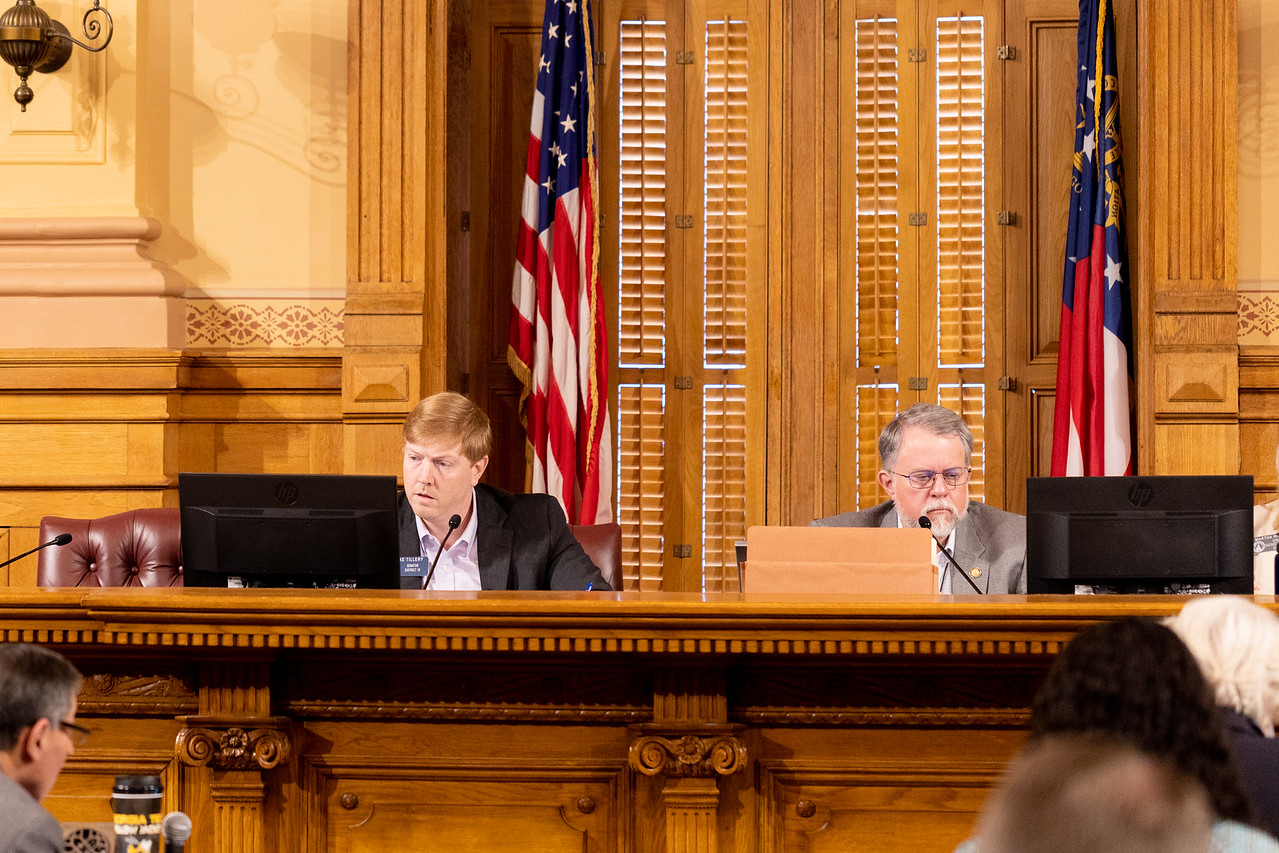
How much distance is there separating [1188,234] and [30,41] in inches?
171

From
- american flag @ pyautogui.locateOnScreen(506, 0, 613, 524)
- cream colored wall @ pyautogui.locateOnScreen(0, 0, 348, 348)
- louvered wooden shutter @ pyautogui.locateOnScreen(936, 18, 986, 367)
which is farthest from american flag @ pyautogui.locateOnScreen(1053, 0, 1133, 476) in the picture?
cream colored wall @ pyautogui.locateOnScreen(0, 0, 348, 348)

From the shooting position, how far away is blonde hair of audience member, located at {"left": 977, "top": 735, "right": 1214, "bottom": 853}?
39.8 inches

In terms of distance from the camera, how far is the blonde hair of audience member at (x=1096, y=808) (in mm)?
1010

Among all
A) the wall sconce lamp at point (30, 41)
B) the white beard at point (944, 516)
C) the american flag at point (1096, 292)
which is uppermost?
the wall sconce lamp at point (30, 41)

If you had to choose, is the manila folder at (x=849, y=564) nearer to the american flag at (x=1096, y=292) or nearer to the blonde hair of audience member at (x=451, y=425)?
the blonde hair of audience member at (x=451, y=425)

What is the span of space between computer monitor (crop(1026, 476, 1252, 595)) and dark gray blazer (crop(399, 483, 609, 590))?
124 cm

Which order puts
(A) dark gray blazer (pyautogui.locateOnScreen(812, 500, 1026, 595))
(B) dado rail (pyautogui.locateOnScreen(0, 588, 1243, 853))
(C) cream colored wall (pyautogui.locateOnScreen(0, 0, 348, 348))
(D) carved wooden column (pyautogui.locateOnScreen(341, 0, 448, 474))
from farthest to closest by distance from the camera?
(C) cream colored wall (pyautogui.locateOnScreen(0, 0, 348, 348))
(D) carved wooden column (pyautogui.locateOnScreen(341, 0, 448, 474))
(A) dark gray blazer (pyautogui.locateOnScreen(812, 500, 1026, 595))
(B) dado rail (pyautogui.locateOnScreen(0, 588, 1243, 853))

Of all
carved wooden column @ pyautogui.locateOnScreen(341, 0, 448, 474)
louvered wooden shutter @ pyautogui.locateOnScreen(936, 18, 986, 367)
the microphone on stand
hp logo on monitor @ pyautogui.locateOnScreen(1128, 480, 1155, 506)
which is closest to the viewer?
the microphone on stand

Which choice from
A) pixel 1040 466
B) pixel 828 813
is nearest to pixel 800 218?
pixel 1040 466

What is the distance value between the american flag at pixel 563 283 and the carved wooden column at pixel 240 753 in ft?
9.92

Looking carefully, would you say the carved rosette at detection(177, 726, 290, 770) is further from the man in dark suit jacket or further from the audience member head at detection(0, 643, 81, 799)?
the man in dark suit jacket

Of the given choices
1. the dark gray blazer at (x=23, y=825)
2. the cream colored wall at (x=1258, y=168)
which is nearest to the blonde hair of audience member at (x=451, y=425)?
the dark gray blazer at (x=23, y=825)

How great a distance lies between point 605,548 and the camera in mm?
4320

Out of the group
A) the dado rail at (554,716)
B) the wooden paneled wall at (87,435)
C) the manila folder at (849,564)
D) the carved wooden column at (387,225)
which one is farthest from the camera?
the carved wooden column at (387,225)
